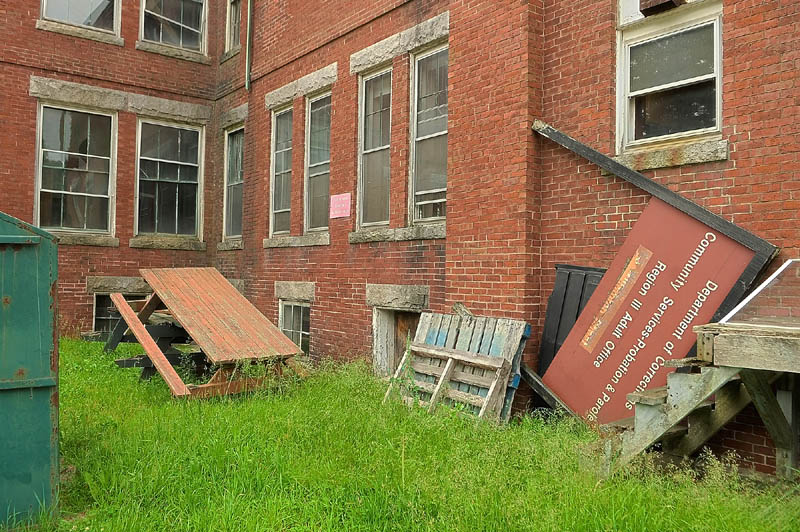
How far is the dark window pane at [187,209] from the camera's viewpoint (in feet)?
44.0

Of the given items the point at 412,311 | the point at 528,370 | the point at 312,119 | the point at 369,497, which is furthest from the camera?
the point at 312,119

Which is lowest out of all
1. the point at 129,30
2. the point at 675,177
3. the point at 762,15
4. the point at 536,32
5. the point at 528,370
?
the point at 528,370

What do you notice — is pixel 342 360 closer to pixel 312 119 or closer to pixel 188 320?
pixel 188 320

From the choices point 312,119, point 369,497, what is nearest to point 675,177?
point 369,497

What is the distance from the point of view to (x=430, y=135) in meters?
8.24

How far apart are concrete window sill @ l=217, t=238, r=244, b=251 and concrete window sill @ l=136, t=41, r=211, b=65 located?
153 inches

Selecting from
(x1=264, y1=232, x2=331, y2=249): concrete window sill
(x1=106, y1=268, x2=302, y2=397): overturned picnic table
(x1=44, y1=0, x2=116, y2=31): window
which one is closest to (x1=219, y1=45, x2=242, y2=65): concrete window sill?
(x1=44, y1=0, x2=116, y2=31): window

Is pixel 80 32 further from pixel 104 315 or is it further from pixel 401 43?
pixel 401 43

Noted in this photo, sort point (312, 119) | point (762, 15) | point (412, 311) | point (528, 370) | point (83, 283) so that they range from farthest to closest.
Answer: point (83, 283)
point (312, 119)
point (412, 311)
point (528, 370)
point (762, 15)

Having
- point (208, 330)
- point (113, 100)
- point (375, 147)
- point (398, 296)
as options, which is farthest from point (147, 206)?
point (398, 296)

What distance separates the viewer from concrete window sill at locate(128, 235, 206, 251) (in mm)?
12719

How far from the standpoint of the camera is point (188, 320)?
7.78 metres

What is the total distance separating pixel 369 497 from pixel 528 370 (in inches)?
104

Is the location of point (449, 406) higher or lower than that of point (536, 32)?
lower
